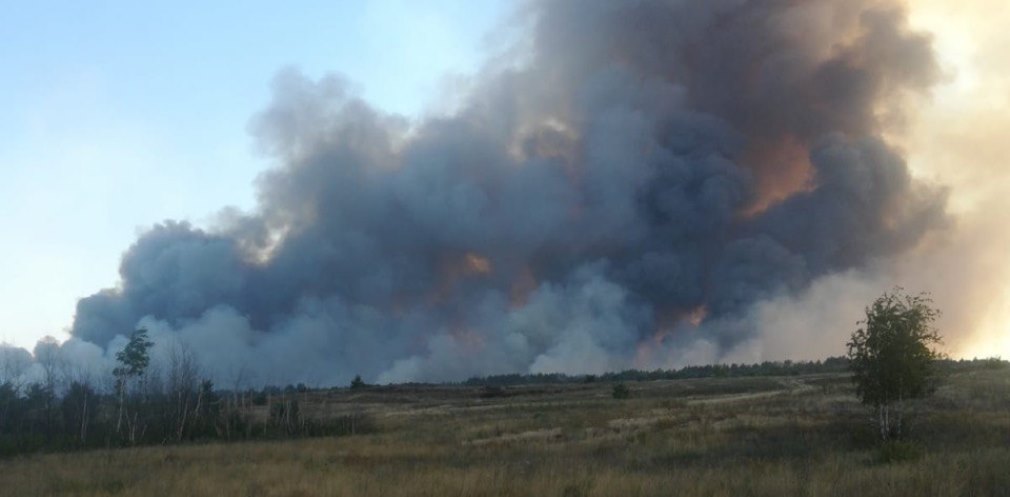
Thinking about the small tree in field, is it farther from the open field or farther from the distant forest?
the distant forest

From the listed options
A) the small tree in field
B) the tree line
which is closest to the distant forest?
the tree line

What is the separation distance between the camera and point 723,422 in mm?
34875

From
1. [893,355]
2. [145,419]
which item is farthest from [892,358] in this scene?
[145,419]

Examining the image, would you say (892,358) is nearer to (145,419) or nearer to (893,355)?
(893,355)

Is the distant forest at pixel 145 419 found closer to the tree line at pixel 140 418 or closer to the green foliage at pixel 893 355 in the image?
the tree line at pixel 140 418

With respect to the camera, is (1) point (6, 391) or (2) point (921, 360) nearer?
(2) point (921, 360)

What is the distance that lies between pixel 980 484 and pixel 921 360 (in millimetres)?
12425

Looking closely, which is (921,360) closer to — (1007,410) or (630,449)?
(1007,410)

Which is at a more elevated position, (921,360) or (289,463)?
(921,360)

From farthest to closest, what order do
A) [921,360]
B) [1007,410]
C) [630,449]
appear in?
[1007,410] < [630,449] < [921,360]

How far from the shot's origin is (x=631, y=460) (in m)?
24.2

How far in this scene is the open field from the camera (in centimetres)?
1591

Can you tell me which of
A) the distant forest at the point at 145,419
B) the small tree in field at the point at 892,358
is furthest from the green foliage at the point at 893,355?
the distant forest at the point at 145,419

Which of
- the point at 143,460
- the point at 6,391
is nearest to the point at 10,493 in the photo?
the point at 143,460
